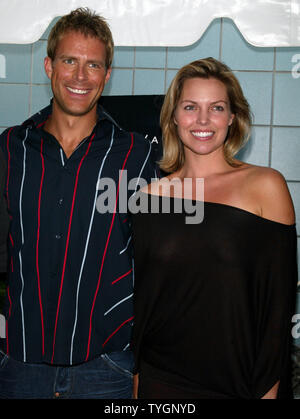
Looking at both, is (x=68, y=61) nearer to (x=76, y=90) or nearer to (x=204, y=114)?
(x=76, y=90)

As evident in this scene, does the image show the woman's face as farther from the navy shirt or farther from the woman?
the navy shirt

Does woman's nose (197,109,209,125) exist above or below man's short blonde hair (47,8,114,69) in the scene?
below

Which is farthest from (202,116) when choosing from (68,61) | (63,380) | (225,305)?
(63,380)

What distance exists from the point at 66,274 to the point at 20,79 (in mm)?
1974

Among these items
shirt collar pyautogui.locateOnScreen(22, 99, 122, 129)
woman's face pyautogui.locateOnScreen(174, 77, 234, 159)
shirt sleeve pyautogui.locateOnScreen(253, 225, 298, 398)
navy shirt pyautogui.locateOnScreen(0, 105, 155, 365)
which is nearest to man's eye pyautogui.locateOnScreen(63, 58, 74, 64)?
shirt collar pyautogui.locateOnScreen(22, 99, 122, 129)

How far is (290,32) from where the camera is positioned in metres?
2.40

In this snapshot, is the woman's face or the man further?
the woman's face

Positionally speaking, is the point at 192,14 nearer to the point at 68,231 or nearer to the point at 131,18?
the point at 131,18

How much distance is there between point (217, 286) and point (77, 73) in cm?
80

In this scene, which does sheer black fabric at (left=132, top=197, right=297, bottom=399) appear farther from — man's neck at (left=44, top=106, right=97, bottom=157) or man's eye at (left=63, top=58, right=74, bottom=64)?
man's eye at (left=63, top=58, right=74, bottom=64)

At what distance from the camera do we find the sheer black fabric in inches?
52.9

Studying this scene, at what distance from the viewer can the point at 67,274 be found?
54.5 inches

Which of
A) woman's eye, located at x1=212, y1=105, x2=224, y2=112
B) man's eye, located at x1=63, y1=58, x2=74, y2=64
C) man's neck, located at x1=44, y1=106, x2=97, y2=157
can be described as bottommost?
man's neck, located at x1=44, y1=106, x2=97, y2=157
